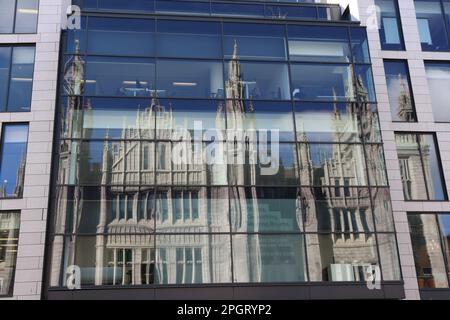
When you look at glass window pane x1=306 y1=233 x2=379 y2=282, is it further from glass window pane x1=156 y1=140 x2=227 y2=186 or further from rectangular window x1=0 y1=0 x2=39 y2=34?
rectangular window x1=0 y1=0 x2=39 y2=34

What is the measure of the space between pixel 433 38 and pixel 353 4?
4.45 metres

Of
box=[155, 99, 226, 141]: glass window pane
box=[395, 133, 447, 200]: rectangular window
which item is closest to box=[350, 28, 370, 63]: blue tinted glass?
box=[395, 133, 447, 200]: rectangular window

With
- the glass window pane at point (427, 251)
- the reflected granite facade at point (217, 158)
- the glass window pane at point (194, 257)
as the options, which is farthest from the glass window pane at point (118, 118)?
the glass window pane at point (427, 251)

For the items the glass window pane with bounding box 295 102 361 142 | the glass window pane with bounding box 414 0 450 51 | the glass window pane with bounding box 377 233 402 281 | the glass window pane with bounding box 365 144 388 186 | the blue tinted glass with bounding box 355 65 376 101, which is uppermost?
the glass window pane with bounding box 414 0 450 51

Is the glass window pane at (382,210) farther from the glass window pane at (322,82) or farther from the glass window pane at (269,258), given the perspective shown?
the glass window pane at (322,82)

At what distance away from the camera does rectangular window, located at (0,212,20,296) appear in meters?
18.8

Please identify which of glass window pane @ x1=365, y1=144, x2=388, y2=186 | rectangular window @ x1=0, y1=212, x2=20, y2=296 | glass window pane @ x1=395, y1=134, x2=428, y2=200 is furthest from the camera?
glass window pane @ x1=395, y1=134, x2=428, y2=200

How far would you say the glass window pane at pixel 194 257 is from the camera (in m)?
18.0

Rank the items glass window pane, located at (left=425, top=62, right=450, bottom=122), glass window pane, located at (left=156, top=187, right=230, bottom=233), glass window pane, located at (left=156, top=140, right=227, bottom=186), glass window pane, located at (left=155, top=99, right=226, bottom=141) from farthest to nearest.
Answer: glass window pane, located at (left=425, top=62, right=450, bottom=122) → glass window pane, located at (left=155, top=99, right=226, bottom=141) → glass window pane, located at (left=156, top=140, right=227, bottom=186) → glass window pane, located at (left=156, top=187, right=230, bottom=233)

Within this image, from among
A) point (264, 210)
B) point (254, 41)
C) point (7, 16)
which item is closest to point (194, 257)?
point (264, 210)

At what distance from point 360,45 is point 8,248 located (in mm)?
17412

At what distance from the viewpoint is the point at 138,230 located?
1841 centimetres

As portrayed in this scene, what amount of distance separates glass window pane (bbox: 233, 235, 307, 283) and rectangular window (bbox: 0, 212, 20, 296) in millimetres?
8811

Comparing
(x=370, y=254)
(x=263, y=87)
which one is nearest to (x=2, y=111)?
(x=263, y=87)
